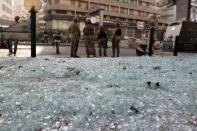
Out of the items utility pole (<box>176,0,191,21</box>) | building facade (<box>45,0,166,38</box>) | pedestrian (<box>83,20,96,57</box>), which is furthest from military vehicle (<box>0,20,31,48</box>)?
building facade (<box>45,0,166,38</box>)

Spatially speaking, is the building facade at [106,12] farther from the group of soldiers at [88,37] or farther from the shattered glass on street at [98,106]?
the shattered glass on street at [98,106]

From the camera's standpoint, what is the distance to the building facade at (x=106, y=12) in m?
42.3

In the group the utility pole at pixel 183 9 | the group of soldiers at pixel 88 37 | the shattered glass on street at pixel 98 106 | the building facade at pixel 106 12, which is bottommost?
the shattered glass on street at pixel 98 106

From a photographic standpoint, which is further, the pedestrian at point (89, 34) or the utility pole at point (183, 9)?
the utility pole at point (183, 9)

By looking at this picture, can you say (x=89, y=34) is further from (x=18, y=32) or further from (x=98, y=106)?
(x=98, y=106)

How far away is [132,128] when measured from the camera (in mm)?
1990

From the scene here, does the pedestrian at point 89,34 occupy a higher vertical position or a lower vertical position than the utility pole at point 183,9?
lower

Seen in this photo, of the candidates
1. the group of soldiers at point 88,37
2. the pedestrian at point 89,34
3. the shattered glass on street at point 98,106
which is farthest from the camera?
the pedestrian at point 89,34

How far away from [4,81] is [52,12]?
145ft

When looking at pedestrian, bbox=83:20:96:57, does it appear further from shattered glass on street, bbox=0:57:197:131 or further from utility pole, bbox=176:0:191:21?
utility pole, bbox=176:0:191:21

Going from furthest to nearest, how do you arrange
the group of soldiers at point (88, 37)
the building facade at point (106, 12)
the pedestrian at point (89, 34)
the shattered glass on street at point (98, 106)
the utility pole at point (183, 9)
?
the building facade at point (106, 12) → the utility pole at point (183, 9) → the pedestrian at point (89, 34) → the group of soldiers at point (88, 37) → the shattered glass on street at point (98, 106)

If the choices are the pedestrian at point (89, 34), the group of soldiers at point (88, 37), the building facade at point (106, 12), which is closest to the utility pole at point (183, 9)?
the group of soldiers at point (88, 37)

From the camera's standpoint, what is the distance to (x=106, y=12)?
51.3 meters

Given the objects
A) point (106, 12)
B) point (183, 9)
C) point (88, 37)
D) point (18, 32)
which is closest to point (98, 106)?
point (18, 32)
